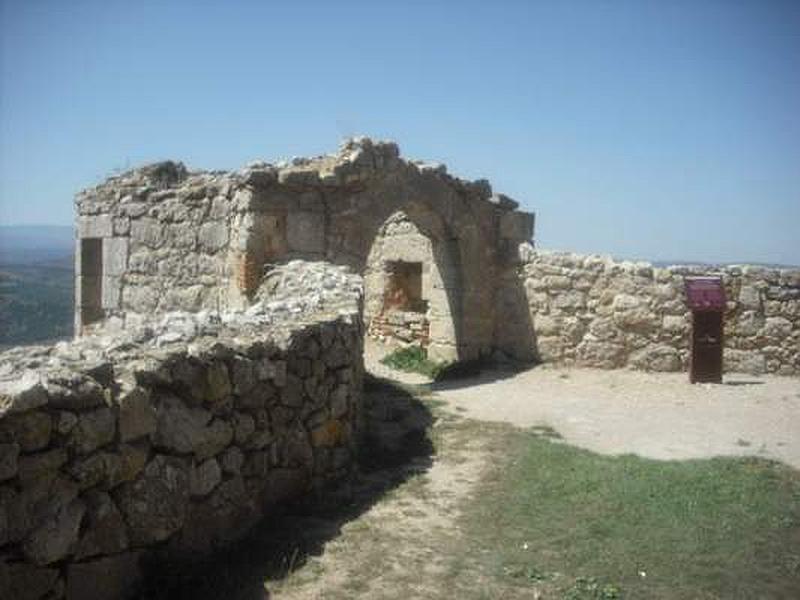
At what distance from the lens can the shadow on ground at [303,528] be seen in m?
3.69

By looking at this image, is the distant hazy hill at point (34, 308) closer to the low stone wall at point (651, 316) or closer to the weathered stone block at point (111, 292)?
the weathered stone block at point (111, 292)

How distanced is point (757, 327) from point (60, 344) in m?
9.45

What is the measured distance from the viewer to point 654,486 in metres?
5.50

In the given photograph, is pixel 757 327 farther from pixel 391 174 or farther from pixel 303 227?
pixel 303 227

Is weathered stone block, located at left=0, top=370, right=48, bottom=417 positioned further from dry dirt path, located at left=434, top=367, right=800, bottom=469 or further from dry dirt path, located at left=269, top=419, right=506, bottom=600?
dry dirt path, located at left=434, top=367, right=800, bottom=469

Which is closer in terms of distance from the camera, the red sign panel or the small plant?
the small plant

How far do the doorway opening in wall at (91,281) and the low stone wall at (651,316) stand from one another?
7122mm

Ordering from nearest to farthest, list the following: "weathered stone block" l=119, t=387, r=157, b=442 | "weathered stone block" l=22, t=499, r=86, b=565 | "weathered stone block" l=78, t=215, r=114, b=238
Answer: "weathered stone block" l=22, t=499, r=86, b=565
"weathered stone block" l=119, t=387, r=157, b=442
"weathered stone block" l=78, t=215, r=114, b=238

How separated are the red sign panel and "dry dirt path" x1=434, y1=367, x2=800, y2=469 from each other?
41.2 inches

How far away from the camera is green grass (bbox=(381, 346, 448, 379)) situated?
38.0 ft

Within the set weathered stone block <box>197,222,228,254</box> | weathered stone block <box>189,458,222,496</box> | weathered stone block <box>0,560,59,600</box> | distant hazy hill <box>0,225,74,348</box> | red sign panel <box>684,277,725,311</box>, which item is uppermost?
weathered stone block <box>197,222,228,254</box>

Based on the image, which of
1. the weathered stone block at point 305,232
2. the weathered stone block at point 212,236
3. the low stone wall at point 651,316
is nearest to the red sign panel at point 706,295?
the low stone wall at point 651,316

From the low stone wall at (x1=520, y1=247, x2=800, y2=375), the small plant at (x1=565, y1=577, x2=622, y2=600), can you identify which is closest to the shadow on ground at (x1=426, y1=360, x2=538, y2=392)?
the low stone wall at (x1=520, y1=247, x2=800, y2=375)

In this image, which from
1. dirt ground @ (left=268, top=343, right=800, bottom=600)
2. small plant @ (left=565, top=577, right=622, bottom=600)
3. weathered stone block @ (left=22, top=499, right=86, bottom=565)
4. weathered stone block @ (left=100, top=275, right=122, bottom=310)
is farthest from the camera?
weathered stone block @ (left=100, top=275, right=122, bottom=310)
